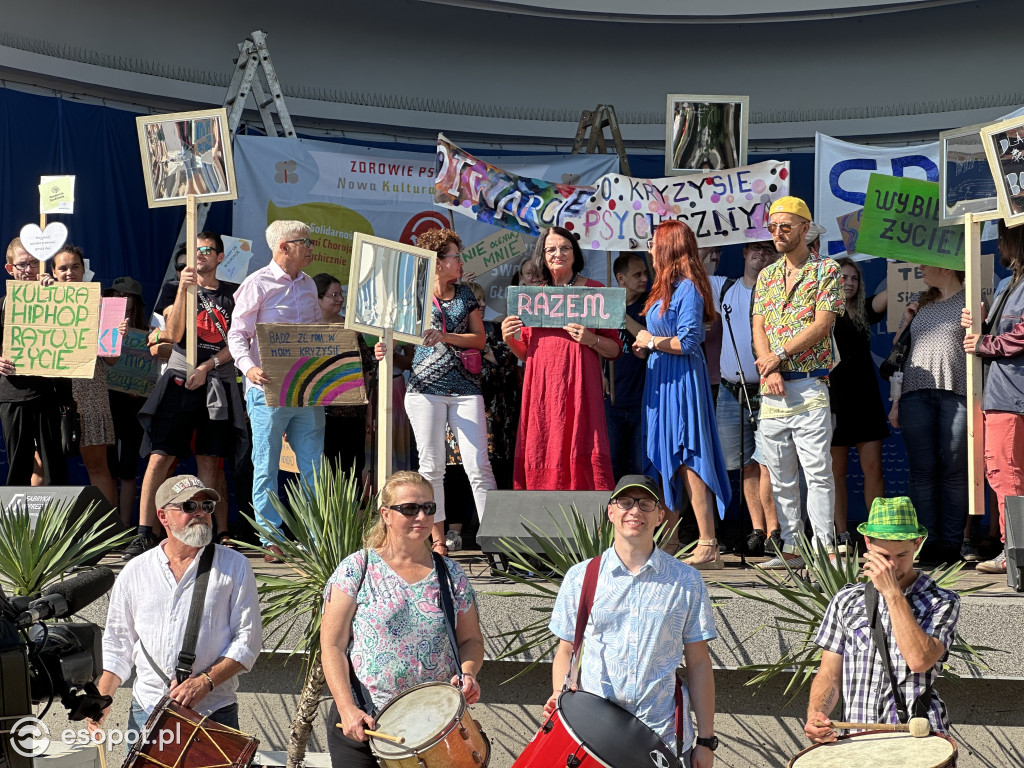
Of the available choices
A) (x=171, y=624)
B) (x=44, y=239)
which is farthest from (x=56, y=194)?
(x=171, y=624)

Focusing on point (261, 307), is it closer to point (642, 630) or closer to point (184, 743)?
point (184, 743)

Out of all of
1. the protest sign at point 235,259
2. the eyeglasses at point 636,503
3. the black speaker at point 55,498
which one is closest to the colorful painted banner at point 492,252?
the protest sign at point 235,259

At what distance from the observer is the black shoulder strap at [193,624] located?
421cm

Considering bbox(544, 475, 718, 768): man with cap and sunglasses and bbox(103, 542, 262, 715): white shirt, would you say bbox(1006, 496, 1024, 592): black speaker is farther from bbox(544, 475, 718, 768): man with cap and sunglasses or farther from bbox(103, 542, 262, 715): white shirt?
bbox(103, 542, 262, 715): white shirt

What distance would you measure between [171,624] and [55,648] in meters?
1.04

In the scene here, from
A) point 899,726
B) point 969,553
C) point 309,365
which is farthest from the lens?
point 309,365

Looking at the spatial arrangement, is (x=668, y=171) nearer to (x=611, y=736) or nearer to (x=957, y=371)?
(x=957, y=371)

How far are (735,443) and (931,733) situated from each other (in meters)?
3.15

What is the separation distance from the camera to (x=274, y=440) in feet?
21.0

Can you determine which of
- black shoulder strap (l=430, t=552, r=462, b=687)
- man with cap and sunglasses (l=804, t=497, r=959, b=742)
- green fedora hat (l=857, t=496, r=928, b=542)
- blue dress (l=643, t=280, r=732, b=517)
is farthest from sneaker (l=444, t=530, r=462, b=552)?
green fedora hat (l=857, t=496, r=928, b=542)

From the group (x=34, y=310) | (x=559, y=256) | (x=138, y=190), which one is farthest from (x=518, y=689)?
(x=138, y=190)

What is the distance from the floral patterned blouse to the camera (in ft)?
13.4

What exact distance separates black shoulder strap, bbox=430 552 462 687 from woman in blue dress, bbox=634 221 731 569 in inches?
74.5

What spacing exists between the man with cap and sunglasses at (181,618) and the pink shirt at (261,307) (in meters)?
2.08
